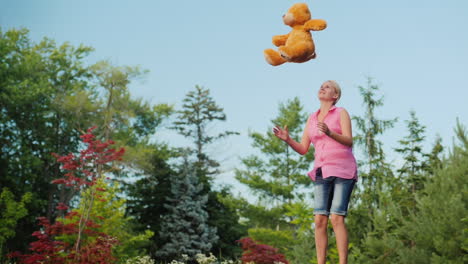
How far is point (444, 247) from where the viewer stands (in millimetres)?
5820

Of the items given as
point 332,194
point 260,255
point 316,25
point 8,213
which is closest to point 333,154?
point 332,194

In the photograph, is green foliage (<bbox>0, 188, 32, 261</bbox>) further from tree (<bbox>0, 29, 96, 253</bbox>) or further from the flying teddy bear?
the flying teddy bear

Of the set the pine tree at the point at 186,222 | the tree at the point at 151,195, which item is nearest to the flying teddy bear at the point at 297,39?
the pine tree at the point at 186,222

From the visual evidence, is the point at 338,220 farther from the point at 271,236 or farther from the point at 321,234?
the point at 271,236

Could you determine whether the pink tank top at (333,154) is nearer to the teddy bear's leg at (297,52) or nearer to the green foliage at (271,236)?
the teddy bear's leg at (297,52)

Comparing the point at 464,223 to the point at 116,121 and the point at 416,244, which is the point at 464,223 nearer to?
the point at 416,244

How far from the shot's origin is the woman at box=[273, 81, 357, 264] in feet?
10.7

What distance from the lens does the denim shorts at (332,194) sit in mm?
3262

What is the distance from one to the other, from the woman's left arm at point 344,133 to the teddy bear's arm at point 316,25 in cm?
61

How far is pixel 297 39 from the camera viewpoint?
3.44m

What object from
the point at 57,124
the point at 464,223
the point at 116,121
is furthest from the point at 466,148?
the point at 57,124

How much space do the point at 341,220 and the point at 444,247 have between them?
3.23m

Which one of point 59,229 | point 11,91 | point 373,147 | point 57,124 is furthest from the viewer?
point 57,124

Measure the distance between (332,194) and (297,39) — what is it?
111 cm
